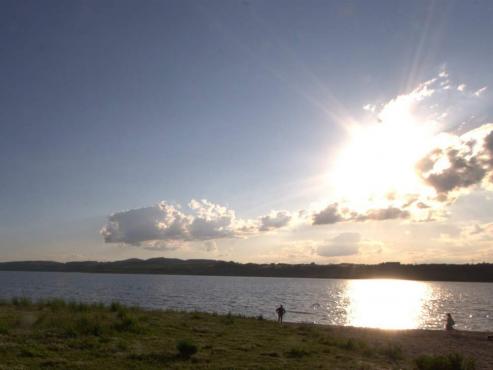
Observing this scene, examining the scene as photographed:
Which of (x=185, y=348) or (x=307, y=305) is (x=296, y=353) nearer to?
(x=185, y=348)

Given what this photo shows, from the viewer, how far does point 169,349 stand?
18.7 meters

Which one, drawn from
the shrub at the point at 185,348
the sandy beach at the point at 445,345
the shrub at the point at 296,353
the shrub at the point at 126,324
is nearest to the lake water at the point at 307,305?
the sandy beach at the point at 445,345

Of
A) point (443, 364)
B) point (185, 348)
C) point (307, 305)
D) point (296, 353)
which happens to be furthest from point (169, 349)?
point (307, 305)

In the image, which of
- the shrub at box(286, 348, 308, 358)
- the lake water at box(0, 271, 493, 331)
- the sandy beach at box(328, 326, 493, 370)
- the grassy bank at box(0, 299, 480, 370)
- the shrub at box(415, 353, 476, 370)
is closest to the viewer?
the grassy bank at box(0, 299, 480, 370)

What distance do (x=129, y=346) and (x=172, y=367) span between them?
12.8 feet

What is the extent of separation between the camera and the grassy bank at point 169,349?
15867 mm

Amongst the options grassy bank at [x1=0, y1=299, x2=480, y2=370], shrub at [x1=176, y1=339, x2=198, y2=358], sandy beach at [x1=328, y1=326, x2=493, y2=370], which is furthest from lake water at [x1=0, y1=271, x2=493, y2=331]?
shrub at [x1=176, y1=339, x2=198, y2=358]

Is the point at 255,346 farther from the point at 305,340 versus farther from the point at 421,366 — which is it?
the point at 421,366

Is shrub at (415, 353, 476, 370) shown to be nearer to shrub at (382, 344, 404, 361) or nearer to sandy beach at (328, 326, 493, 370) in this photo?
shrub at (382, 344, 404, 361)

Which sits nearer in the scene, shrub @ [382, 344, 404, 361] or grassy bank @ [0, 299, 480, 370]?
grassy bank @ [0, 299, 480, 370]

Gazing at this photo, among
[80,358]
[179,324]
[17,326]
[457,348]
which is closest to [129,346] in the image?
[80,358]

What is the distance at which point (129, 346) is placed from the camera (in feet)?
60.7

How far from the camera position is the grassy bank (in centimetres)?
1587

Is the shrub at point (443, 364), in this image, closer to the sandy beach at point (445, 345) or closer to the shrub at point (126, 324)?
the sandy beach at point (445, 345)
